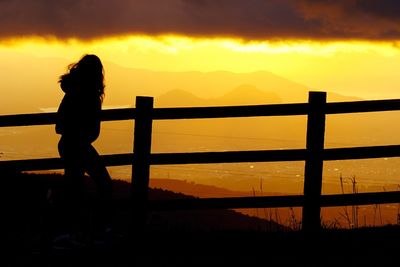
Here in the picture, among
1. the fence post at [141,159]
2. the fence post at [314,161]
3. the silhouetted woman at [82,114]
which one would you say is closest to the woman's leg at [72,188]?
the silhouetted woman at [82,114]

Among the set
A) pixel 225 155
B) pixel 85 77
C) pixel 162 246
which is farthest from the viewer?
pixel 225 155

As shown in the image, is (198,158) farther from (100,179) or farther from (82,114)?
(82,114)

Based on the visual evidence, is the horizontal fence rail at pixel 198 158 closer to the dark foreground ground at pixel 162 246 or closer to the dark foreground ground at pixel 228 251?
the dark foreground ground at pixel 162 246

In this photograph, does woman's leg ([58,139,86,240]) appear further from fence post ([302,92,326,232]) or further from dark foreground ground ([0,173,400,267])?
fence post ([302,92,326,232])

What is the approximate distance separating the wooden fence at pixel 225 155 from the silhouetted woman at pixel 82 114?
3.06 feet

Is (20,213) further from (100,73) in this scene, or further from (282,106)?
(282,106)

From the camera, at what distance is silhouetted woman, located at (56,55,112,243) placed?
7.84m

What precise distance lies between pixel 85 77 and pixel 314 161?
10.4 feet

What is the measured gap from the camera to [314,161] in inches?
367

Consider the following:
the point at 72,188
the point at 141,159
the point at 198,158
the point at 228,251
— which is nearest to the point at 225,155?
the point at 198,158

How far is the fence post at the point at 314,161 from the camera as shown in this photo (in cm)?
A: 923

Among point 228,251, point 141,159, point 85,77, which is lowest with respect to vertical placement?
point 228,251

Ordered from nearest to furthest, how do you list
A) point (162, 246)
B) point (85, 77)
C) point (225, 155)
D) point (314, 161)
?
point (85, 77) < point (162, 246) < point (225, 155) < point (314, 161)

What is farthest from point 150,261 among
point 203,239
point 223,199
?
point 223,199
